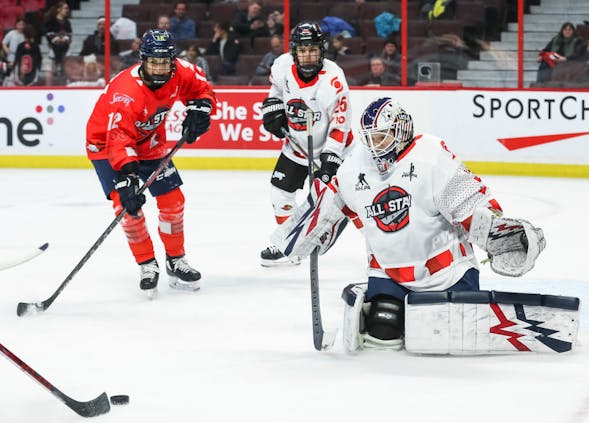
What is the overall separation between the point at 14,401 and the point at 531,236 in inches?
64.8

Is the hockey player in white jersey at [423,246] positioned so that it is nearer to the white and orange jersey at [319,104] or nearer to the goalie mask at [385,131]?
the goalie mask at [385,131]

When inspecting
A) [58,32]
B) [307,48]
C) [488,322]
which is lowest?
[488,322]

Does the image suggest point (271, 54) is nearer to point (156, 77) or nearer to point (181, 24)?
point (181, 24)

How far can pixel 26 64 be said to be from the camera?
10.2 m

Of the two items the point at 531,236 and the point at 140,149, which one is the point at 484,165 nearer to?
the point at 140,149

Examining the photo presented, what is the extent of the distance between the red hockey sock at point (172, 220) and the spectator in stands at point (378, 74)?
4.73 meters

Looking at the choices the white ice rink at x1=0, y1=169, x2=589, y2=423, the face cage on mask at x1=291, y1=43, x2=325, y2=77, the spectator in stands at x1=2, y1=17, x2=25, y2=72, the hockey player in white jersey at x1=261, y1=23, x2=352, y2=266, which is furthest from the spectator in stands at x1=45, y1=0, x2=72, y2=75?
the face cage on mask at x1=291, y1=43, x2=325, y2=77

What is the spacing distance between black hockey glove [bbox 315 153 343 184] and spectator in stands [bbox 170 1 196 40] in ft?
16.2

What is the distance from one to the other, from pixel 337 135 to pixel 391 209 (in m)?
1.68

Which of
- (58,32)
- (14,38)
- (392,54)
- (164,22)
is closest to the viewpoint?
(392,54)

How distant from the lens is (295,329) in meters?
4.33

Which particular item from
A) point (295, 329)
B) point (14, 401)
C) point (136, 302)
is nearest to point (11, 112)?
point (136, 302)

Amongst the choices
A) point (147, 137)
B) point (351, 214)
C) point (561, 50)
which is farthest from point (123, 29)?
point (351, 214)

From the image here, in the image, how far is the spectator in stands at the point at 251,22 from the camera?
991 cm
